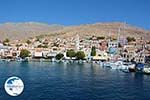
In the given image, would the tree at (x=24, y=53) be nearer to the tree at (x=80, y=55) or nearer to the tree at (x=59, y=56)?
the tree at (x=59, y=56)

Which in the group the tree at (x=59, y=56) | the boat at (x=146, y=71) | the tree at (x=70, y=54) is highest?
the tree at (x=70, y=54)

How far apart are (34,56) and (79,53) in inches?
573

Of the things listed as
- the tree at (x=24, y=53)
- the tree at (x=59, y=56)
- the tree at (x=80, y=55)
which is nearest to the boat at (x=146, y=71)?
the tree at (x=80, y=55)

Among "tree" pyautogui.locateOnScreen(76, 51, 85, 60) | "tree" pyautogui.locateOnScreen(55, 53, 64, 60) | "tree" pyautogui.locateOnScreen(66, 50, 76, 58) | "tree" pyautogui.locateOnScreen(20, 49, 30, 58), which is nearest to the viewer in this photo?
"tree" pyautogui.locateOnScreen(76, 51, 85, 60)

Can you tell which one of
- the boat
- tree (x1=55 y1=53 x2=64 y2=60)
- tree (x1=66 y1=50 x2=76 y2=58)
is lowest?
the boat

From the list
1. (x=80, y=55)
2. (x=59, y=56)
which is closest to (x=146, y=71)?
(x=80, y=55)

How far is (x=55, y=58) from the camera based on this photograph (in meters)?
96.6

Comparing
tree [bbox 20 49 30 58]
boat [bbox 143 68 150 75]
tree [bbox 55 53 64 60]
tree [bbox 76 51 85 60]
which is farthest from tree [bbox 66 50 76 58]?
boat [bbox 143 68 150 75]

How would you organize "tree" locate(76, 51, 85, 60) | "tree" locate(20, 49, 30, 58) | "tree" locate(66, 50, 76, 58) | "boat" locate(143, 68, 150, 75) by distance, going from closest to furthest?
"boat" locate(143, 68, 150, 75), "tree" locate(76, 51, 85, 60), "tree" locate(66, 50, 76, 58), "tree" locate(20, 49, 30, 58)

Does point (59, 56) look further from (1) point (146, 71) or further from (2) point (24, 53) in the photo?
(1) point (146, 71)

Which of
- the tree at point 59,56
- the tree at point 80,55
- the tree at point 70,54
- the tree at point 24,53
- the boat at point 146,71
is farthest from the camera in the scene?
the tree at point 24,53

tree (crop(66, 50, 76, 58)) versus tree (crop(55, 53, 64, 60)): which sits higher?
tree (crop(66, 50, 76, 58))

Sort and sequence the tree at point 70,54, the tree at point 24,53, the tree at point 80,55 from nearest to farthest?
the tree at point 80,55
the tree at point 70,54
the tree at point 24,53

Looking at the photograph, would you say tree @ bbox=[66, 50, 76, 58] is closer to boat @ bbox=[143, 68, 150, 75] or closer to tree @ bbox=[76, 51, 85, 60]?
tree @ bbox=[76, 51, 85, 60]
